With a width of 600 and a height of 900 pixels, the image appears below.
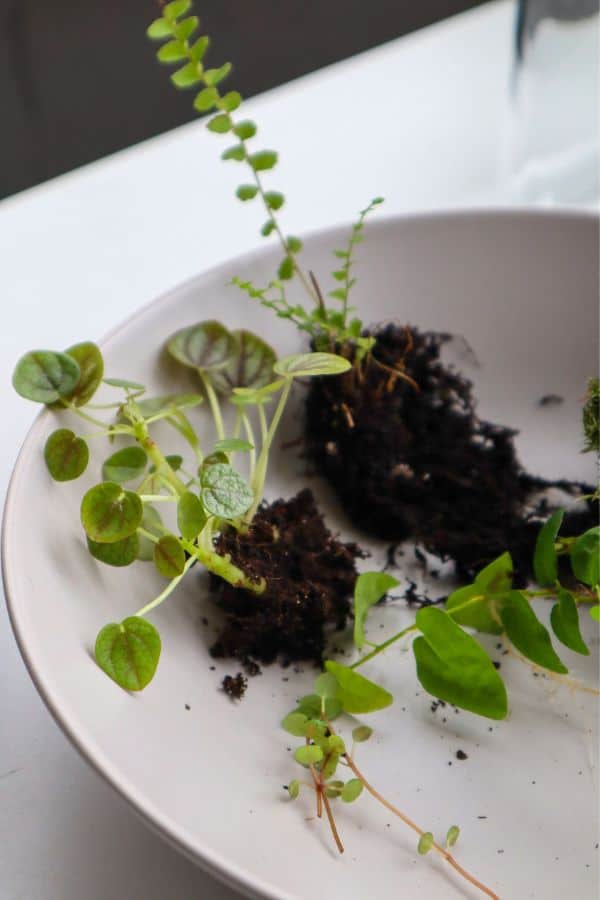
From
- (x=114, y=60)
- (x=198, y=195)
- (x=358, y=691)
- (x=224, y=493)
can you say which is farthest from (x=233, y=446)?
(x=114, y=60)

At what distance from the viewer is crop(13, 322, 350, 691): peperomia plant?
1.69 feet

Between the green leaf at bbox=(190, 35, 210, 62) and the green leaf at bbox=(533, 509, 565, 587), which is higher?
the green leaf at bbox=(190, 35, 210, 62)

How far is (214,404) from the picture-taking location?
648 mm

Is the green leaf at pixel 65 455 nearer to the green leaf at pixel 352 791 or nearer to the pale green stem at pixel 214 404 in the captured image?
the pale green stem at pixel 214 404

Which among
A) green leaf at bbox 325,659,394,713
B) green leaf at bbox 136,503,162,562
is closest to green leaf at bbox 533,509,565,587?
green leaf at bbox 325,659,394,713

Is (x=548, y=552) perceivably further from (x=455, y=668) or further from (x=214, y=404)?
(x=214, y=404)

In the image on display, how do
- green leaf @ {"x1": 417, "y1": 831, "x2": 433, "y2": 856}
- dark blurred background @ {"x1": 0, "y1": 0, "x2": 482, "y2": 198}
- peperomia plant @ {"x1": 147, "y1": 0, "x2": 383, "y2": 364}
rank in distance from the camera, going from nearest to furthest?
green leaf @ {"x1": 417, "y1": 831, "x2": 433, "y2": 856}, peperomia plant @ {"x1": 147, "y1": 0, "x2": 383, "y2": 364}, dark blurred background @ {"x1": 0, "y1": 0, "x2": 482, "y2": 198}

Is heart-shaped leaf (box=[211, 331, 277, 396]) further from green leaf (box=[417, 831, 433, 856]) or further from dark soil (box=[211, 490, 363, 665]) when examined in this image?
green leaf (box=[417, 831, 433, 856])

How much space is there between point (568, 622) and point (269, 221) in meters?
0.32

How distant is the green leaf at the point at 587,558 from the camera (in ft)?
1.88

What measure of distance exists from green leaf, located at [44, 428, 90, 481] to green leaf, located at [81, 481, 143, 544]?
0.03m

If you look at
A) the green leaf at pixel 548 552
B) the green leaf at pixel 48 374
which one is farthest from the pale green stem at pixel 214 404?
the green leaf at pixel 548 552

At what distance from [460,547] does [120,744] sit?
0.95 feet

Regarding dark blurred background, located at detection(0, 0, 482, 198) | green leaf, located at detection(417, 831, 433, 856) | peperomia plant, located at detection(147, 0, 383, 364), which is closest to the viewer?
green leaf, located at detection(417, 831, 433, 856)
